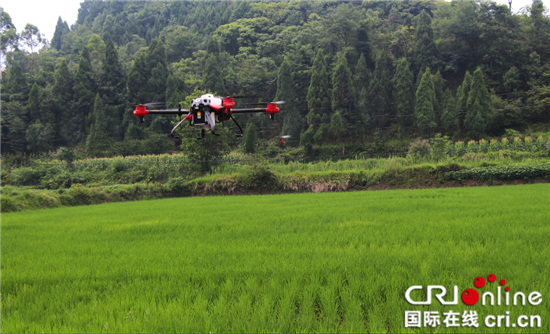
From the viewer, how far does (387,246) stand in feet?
16.4

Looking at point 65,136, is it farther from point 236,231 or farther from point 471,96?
point 471,96

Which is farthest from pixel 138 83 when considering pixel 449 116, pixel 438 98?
pixel 438 98

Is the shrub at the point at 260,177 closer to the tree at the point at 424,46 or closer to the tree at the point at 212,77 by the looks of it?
the tree at the point at 212,77

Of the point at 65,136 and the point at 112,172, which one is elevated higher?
the point at 65,136

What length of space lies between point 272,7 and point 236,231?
2545 inches

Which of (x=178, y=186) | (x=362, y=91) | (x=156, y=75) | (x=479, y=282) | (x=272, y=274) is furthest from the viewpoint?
(x=362, y=91)

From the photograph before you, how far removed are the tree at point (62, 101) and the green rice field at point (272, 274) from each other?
36722 mm

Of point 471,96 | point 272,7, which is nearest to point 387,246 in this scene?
point 471,96

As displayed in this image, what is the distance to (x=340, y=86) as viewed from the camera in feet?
117

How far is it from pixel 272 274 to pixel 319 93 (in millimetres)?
31578

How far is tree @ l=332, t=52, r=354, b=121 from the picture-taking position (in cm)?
3409

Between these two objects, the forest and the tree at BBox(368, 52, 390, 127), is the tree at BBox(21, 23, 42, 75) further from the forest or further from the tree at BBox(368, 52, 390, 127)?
the tree at BBox(368, 52, 390, 127)

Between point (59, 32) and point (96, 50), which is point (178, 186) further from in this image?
point (59, 32)

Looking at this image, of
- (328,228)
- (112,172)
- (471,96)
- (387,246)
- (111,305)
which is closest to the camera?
(111,305)
